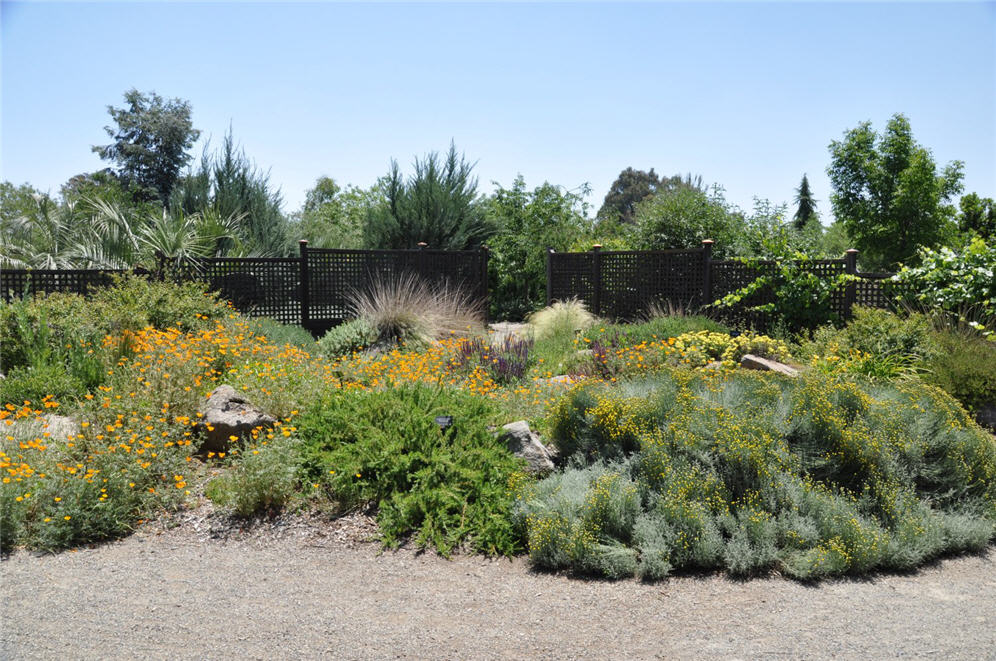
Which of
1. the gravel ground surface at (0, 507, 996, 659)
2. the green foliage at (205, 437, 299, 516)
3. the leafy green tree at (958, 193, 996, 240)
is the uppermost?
the leafy green tree at (958, 193, 996, 240)

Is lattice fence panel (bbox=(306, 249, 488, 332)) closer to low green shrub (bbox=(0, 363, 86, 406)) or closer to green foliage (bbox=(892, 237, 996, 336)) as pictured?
low green shrub (bbox=(0, 363, 86, 406))

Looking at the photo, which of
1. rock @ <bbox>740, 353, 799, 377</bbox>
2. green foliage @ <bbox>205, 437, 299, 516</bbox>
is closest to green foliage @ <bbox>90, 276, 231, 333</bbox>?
green foliage @ <bbox>205, 437, 299, 516</bbox>

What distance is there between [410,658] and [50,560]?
223cm

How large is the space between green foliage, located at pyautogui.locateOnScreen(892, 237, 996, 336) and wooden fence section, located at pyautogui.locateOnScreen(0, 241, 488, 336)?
22.5 feet

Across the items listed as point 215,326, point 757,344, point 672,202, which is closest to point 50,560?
point 215,326

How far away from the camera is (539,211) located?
17.3 m

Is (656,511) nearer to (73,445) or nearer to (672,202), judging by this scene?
(73,445)

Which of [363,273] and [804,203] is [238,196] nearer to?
[363,273]

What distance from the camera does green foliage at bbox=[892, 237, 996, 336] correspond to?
7984 millimetres

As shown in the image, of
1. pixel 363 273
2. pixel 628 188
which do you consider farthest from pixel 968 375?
pixel 628 188

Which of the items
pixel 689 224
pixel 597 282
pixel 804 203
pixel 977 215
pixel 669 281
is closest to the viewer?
pixel 669 281

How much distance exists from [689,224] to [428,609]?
1224cm

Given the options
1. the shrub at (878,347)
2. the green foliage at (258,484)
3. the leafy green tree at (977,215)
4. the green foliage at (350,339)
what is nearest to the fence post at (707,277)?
the shrub at (878,347)

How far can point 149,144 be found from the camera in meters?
26.7
